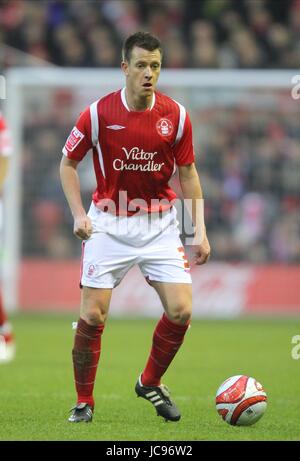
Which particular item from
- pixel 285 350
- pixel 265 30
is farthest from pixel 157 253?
pixel 265 30

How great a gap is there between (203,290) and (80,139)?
977cm

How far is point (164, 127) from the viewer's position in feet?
22.3

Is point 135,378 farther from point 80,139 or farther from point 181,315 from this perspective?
point 80,139

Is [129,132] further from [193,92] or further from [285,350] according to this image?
[193,92]

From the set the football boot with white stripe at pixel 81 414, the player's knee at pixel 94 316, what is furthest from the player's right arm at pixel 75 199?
the football boot with white stripe at pixel 81 414

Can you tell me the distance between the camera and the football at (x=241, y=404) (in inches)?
260

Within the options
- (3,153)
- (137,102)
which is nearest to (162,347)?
(137,102)

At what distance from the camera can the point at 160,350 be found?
695cm

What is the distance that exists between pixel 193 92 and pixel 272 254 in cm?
281

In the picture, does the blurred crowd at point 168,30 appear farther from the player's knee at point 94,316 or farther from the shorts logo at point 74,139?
the player's knee at point 94,316

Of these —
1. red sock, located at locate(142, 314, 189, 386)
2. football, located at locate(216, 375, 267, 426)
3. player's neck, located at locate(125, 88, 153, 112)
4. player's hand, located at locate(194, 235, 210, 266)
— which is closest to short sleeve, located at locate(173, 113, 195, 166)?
player's neck, located at locate(125, 88, 153, 112)

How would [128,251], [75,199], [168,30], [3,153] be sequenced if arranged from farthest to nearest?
[168,30]
[3,153]
[128,251]
[75,199]
